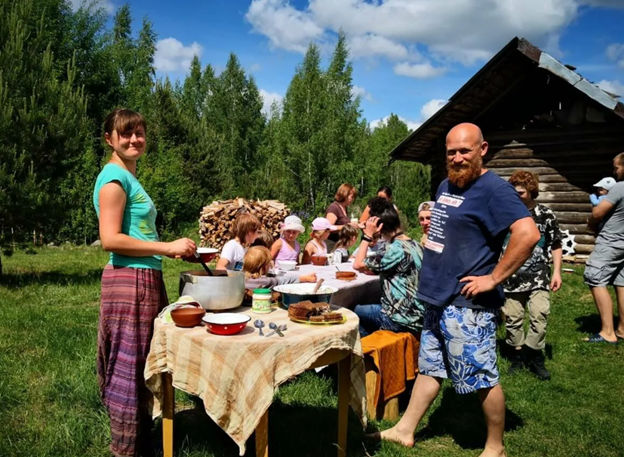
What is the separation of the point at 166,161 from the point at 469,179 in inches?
671

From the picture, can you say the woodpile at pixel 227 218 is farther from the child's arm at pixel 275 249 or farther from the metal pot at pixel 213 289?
the metal pot at pixel 213 289

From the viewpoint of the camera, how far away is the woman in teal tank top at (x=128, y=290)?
2676 millimetres

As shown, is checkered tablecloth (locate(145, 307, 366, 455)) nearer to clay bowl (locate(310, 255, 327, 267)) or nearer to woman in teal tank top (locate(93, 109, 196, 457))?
woman in teal tank top (locate(93, 109, 196, 457))

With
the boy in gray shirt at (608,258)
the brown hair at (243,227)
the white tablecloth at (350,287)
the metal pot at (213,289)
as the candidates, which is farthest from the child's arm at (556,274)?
the metal pot at (213,289)

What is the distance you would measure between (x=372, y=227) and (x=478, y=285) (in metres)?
1.44

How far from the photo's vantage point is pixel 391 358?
12.9ft

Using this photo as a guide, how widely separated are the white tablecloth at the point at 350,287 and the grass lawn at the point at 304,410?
0.74 meters

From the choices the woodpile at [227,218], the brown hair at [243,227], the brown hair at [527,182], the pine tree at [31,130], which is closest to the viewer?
the brown hair at [527,182]

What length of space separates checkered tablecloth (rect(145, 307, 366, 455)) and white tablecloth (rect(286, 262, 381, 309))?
5.93ft

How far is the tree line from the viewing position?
8.77 metres

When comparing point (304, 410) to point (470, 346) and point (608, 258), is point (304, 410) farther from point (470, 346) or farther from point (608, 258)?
point (608, 258)

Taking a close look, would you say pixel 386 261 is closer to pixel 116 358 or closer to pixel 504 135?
pixel 116 358

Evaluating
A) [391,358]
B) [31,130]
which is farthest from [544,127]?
[31,130]

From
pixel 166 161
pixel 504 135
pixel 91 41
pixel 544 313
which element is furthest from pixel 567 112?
pixel 91 41
